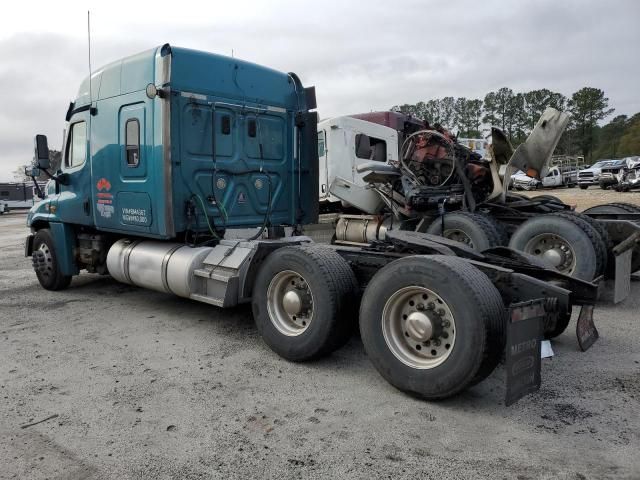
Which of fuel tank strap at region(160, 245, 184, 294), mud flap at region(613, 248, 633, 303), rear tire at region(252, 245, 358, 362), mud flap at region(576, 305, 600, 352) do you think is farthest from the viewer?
fuel tank strap at region(160, 245, 184, 294)

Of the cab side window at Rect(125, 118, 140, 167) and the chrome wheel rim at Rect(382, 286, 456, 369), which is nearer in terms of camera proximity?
the chrome wheel rim at Rect(382, 286, 456, 369)

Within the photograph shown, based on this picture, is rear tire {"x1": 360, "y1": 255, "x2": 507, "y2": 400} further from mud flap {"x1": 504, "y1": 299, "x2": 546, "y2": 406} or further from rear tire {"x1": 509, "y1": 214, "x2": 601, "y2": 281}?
rear tire {"x1": 509, "y1": 214, "x2": 601, "y2": 281}

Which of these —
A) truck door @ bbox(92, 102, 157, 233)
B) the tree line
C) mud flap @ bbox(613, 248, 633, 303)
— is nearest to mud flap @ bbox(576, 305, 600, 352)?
mud flap @ bbox(613, 248, 633, 303)

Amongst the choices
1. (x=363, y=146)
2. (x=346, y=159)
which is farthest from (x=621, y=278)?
(x=363, y=146)

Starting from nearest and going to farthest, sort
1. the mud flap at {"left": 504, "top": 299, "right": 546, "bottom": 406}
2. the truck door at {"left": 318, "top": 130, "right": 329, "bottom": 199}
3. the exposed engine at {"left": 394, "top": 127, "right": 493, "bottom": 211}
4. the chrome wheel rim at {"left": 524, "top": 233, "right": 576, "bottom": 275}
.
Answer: the mud flap at {"left": 504, "top": 299, "right": 546, "bottom": 406} < the chrome wheel rim at {"left": 524, "top": 233, "right": 576, "bottom": 275} < the exposed engine at {"left": 394, "top": 127, "right": 493, "bottom": 211} < the truck door at {"left": 318, "top": 130, "right": 329, "bottom": 199}

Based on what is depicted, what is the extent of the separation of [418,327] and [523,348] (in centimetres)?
66

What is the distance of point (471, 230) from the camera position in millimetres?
7250

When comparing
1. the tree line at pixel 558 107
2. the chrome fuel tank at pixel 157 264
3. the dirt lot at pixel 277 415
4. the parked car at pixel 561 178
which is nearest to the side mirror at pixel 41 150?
the chrome fuel tank at pixel 157 264

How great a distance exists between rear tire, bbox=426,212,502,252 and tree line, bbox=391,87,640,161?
168 feet

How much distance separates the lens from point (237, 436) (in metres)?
3.09

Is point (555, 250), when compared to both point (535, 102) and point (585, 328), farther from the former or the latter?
point (535, 102)

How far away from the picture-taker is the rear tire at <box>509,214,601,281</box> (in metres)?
6.19

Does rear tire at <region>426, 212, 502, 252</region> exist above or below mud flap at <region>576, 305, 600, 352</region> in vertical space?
above

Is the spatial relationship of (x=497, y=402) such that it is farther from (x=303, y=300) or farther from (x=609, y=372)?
(x=303, y=300)
